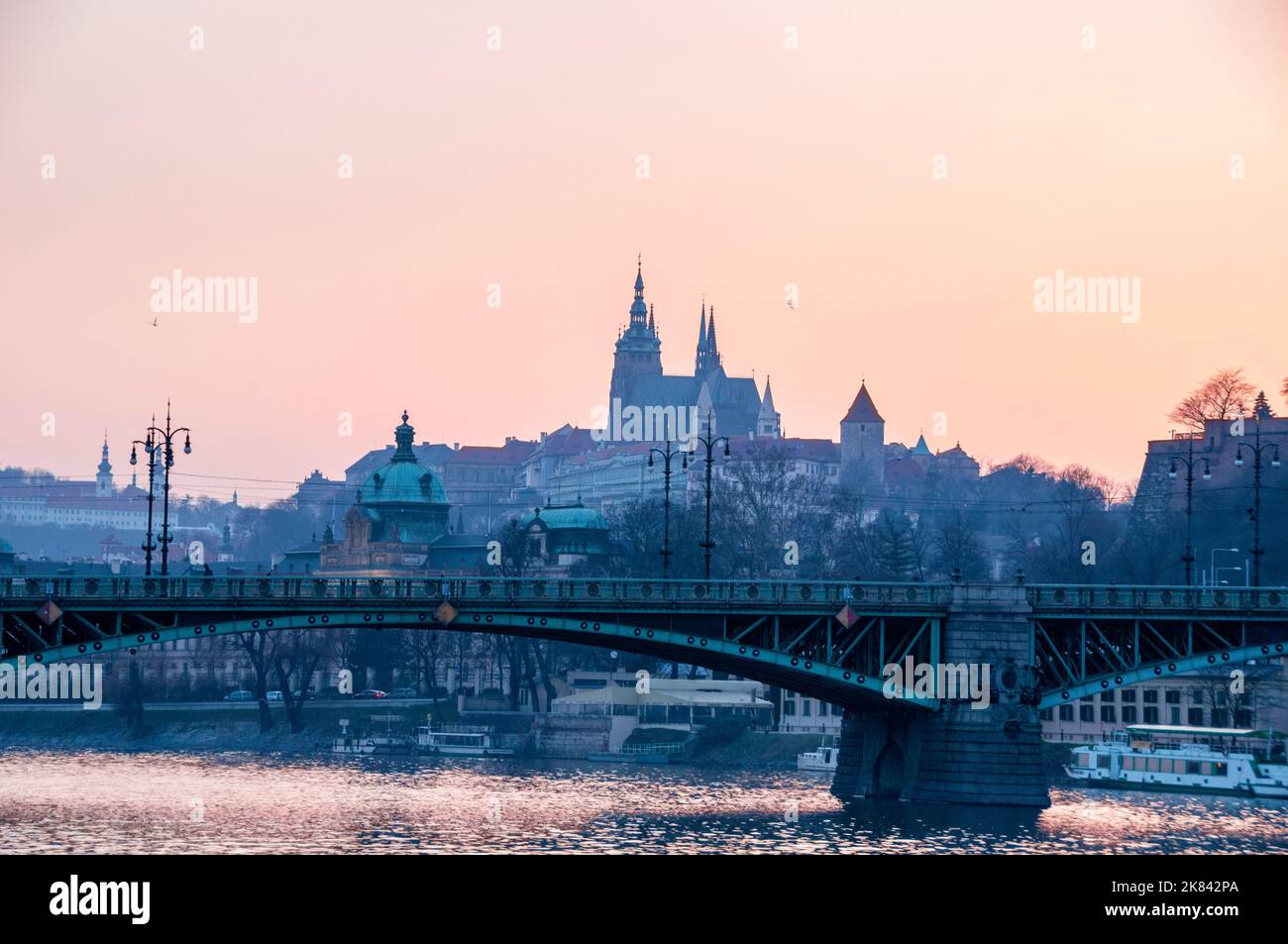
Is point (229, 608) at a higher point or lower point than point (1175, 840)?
higher

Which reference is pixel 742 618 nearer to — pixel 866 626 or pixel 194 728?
pixel 866 626

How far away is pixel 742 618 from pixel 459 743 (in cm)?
6262

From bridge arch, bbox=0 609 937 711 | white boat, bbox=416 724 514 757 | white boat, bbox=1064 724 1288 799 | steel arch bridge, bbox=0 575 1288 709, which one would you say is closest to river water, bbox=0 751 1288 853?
white boat, bbox=1064 724 1288 799

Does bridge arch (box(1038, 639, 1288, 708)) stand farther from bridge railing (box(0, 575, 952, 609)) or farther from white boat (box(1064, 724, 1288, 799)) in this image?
white boat (box(1064, 724, 1288, 799))

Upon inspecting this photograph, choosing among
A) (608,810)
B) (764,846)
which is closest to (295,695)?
(608,810)

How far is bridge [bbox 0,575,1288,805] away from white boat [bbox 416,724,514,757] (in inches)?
2092

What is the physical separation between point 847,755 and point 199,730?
252 feet

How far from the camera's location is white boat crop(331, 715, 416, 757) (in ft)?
514

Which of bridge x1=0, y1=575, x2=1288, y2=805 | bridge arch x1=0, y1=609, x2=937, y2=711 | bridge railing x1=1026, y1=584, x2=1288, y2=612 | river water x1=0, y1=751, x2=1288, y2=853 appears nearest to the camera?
river water x1=0, y1=751, x2=1288, y2=853

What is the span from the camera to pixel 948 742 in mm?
98688

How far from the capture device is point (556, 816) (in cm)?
9988

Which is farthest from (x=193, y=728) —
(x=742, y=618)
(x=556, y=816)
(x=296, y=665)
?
(x=742, y=618)
